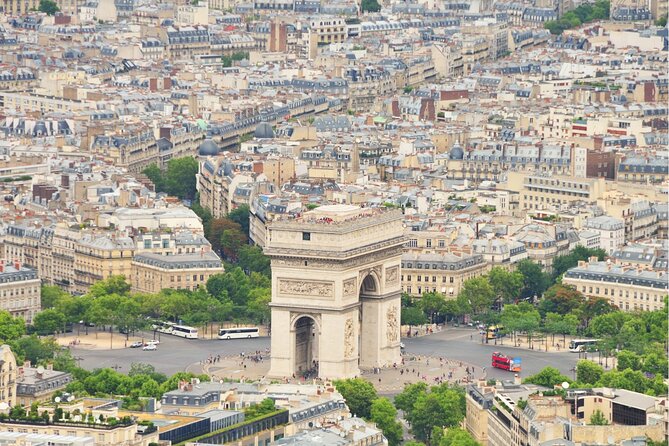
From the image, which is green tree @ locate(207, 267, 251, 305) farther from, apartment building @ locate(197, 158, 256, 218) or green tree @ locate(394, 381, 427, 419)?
green tree @ locate(394, 381, 427, 419)

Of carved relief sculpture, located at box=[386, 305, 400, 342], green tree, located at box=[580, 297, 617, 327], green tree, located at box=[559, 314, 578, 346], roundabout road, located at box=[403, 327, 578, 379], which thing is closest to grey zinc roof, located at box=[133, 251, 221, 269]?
roundabout road, located at box=[403, 327, 578, 379]

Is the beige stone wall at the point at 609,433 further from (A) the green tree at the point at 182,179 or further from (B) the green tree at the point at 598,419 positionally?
(A) the green tree at the point at 182,179

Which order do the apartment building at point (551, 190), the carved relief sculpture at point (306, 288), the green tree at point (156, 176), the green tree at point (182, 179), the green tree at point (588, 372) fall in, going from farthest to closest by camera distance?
1. the green tree at point (156, 176)
2. the green tree at point (182, 179)
3. the apartment building at point (551, 190)
4. the carved relief sculpture at point (306, 288)
5. the green tree at point (588, 372)

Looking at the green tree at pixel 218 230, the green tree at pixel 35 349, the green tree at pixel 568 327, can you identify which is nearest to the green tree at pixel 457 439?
the green tree at pixel 35 349

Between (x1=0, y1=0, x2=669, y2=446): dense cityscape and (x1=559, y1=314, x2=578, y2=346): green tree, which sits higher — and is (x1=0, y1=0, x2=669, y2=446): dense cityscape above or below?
above

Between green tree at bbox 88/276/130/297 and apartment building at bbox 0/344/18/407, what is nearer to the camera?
apartment building at bbox 0/344/18/407

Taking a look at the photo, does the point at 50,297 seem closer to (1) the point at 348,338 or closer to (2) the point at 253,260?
(2) the point at 253,260
